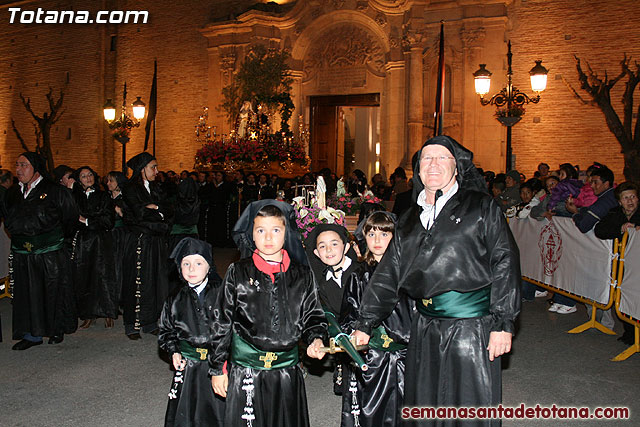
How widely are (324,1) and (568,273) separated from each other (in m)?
14.3

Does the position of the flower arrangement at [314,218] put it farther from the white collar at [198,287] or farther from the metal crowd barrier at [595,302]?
the metal crowd barrier at [595,302]

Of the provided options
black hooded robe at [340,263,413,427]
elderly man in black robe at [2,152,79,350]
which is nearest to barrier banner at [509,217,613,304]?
black hooded robe at [340,263,413,427]

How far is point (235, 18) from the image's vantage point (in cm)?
2175

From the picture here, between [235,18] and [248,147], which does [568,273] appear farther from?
[235,18]

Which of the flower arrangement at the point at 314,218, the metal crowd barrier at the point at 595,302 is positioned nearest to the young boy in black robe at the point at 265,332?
the flower arrangement at the point at 314,218

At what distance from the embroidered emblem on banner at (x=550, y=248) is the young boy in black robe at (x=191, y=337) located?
5.96 meters

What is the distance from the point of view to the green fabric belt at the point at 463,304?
3.43 m

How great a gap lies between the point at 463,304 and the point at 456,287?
0.11 m

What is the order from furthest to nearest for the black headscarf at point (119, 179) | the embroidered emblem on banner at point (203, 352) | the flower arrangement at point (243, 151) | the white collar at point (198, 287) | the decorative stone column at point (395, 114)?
the decorative stone column at point (395, 114) → the flower arrangement at point (243, 151) → the black headscarf at point (119, 179) → the white collar at point (198, 287) → the embroidered emblem on banner at point (203, 352)

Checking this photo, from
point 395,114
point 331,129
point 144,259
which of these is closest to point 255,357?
point 144,259

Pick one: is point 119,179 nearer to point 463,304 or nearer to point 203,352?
point 203,352

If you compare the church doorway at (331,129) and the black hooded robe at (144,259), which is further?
the church doorway at (331,129)

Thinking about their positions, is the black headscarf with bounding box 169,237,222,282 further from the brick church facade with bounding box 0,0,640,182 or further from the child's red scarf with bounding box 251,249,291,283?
the brick church facade with bounding box 0,0,640,182

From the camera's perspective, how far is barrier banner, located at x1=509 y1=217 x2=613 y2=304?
24.5 ft
